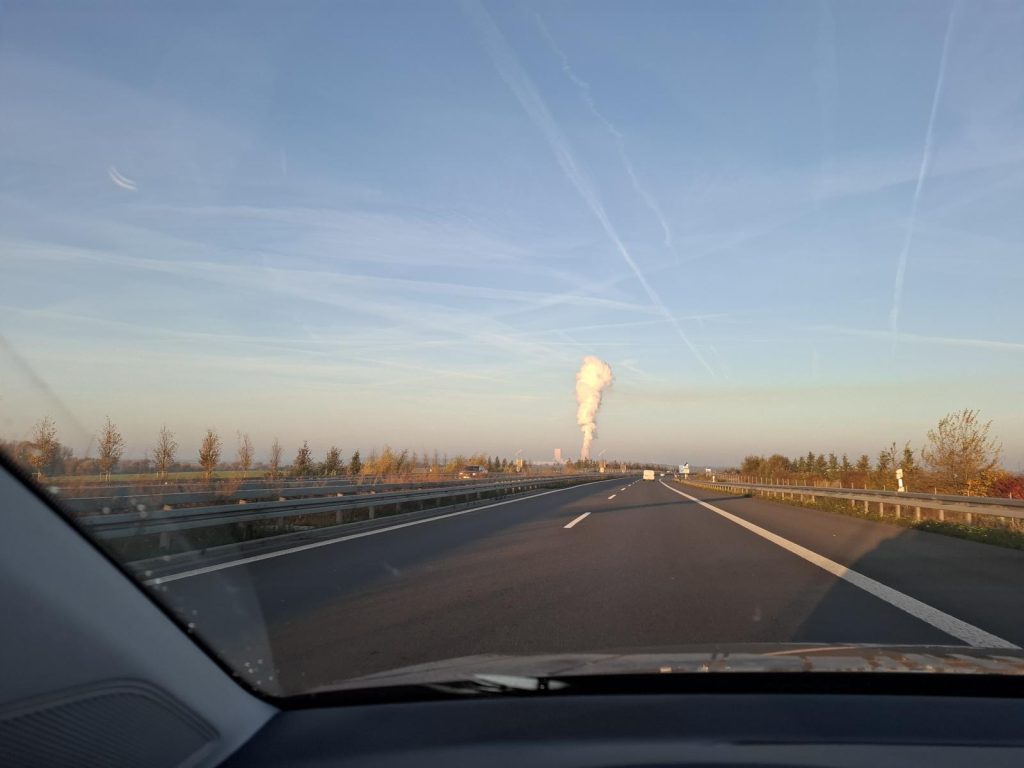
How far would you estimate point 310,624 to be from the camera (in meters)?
6.45

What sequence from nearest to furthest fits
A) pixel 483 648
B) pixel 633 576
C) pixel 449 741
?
1. pixel 449 741
2. pixel 483 648
3. pixel 633 576

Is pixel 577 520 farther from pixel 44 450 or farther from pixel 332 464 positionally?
pixel 332 464

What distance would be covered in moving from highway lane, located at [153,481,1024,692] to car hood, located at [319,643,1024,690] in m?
0.47

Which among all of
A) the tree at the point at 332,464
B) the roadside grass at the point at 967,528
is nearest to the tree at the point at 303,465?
the tree at the point at 332,464

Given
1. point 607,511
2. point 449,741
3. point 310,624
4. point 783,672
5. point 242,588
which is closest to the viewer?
point 449,741

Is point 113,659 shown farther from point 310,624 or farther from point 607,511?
point 607,511

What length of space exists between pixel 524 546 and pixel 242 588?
5758 millimetres

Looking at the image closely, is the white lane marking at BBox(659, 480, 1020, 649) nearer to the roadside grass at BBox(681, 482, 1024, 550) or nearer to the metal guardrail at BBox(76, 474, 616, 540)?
the roadside grass at BBox(681, 482, 1024, 550)

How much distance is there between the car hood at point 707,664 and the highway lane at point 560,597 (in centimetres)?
47

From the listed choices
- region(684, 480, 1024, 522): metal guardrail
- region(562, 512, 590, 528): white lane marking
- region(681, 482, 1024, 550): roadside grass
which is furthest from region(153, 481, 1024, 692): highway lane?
region(562, 512, 590, 528): white lane marking

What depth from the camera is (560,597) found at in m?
7.84

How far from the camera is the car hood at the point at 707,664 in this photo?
2.89 meters

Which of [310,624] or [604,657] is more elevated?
[604,657]

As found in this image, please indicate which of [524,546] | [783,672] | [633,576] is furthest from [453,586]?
[783,672]
